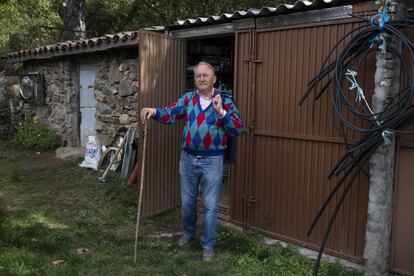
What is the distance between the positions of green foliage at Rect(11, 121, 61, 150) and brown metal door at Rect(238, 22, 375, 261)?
5.92 metres

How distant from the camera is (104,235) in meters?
5.13

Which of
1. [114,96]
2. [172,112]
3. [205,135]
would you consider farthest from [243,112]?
[114,96]

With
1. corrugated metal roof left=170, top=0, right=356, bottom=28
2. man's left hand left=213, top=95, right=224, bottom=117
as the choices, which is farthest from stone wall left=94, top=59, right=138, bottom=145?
man's left hand left=213, top=95, right=224, bottom=117

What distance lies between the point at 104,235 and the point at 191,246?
1053 millimetres

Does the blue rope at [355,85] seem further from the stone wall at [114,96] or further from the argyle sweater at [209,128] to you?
the stone wall at [114,96]

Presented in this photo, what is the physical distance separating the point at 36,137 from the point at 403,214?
8.31m

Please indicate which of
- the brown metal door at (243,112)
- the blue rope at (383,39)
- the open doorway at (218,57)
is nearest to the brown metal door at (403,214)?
the blue rope at (383,39)

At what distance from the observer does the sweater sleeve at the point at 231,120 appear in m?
4.23

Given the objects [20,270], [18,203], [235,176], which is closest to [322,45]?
[235,176]

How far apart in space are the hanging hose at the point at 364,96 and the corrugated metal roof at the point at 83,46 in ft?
11.5

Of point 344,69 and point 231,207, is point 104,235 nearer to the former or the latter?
point 231,207

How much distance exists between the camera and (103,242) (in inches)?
Answer: 194

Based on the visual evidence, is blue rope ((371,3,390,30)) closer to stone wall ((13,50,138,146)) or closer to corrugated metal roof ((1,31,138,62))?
corrugated metal roof ((1,31,138,62))

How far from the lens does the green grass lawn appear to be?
167 inches
